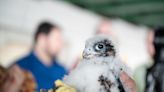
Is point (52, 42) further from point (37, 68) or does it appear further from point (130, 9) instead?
point (130, 9)

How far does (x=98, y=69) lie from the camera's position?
423 mm

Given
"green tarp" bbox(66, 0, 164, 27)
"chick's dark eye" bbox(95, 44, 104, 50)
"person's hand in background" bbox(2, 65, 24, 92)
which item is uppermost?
"green tarp" bbox(66, 0, 164, 27)

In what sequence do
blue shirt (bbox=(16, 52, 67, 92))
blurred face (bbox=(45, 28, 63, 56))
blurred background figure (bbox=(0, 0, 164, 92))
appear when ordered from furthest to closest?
blurred background figure (bbox=(0, 0, 164, 92)) → blurred face (bbox=(45, 28, 63, 56)) → blue shirt (bbox=(16, 52, 67, 92))

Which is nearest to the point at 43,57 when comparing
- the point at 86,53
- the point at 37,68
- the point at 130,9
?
the point at 37,68

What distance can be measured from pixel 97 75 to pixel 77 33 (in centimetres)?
167

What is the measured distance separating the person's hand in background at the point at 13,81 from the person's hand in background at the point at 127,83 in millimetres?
156

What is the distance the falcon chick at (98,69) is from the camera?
42 cm

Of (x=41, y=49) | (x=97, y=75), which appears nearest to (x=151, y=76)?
(x=97, y=75)

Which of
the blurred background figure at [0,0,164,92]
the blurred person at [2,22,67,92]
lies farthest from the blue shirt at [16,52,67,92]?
the blurred background figure at [0,0,164,92]

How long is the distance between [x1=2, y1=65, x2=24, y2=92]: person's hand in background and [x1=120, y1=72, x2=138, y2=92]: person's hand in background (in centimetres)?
16

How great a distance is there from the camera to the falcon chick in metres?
0.42

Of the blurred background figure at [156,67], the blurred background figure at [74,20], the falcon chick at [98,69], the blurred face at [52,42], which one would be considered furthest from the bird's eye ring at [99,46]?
the blurred background figure at [74,20]

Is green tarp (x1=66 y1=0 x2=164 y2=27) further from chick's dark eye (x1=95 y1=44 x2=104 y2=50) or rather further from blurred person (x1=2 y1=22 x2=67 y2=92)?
chick's dark eye (x1=95 y1=44 x2=104 y2=50)

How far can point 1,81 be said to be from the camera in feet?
1.67
